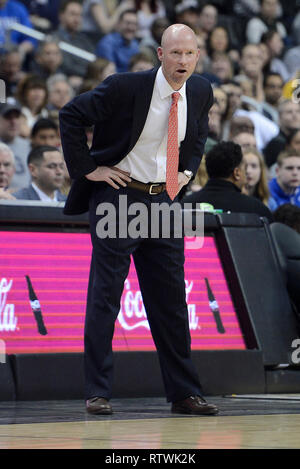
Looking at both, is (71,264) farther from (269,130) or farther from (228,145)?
(269,130)

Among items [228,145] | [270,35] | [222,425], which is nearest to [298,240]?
[228,145]

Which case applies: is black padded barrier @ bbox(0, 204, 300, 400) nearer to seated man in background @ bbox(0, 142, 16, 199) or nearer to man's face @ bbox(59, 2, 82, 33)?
seated man in background @ bbox(0, 142, 16, 199)

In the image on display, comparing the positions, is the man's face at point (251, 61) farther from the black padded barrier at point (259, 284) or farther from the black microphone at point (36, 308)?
the black microphone at point (36, 308)

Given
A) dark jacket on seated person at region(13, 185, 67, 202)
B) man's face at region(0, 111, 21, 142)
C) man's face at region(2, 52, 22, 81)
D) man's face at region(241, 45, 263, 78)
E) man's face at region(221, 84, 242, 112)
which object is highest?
man's face at region(241, 45, 263, 78)

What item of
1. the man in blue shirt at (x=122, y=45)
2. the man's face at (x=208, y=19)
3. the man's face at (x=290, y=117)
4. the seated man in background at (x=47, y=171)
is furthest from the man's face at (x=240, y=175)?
the man's face at (x=208, y=19)

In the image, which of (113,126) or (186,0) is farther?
(186,0)

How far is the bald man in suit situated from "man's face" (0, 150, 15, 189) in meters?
3.11

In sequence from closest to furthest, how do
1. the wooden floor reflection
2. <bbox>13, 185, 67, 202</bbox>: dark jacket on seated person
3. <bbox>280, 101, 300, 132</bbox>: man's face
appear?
the wooden floor reflection, <bbox>13, 185, 67, 202</bbox>: dark jacket on seated person, <bbox>280, 101, 300, 132</bbox>: man's face

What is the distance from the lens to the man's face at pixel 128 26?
50.5 feet

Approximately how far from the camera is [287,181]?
10.9m

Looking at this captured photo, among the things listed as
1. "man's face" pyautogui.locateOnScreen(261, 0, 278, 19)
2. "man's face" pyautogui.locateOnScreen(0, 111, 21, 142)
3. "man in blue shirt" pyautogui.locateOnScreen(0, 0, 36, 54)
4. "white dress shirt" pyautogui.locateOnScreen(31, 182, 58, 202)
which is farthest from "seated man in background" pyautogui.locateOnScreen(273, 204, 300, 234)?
"man's face" pyautogui.locateOnScreen(261, 0, 278, 19)

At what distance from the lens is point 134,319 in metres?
7.66

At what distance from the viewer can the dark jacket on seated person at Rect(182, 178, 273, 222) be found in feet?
28.7

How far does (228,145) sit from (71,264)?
6.60 ft
